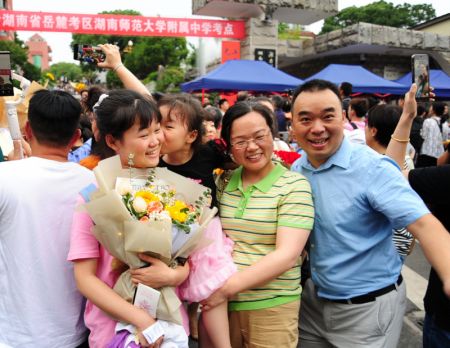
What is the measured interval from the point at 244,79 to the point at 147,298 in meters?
7.47

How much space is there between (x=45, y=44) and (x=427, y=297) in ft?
368

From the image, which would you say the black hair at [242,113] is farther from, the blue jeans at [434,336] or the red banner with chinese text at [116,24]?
the red banner with chinese text at [116,24]

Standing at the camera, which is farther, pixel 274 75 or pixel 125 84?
pixel 274 75

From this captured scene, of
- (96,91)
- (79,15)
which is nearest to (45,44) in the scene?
(79,15)

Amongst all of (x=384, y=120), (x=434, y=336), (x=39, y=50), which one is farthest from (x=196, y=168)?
(x=39, y=50)

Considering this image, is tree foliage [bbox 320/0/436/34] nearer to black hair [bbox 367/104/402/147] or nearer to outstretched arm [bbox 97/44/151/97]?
black hair [bbox 367/104/402/147]

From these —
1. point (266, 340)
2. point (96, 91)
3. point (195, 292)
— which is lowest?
point (266, 340)

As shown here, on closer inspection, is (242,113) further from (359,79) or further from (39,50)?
(39,50)

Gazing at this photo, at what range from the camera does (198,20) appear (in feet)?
35.5

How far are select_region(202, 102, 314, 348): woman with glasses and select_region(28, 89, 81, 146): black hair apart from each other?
0.69 meters

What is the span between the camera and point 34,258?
Result: 167cm

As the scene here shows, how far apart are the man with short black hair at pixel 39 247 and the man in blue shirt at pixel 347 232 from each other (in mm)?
1038

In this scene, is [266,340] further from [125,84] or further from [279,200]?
[125,84]

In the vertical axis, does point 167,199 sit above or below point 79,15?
below
